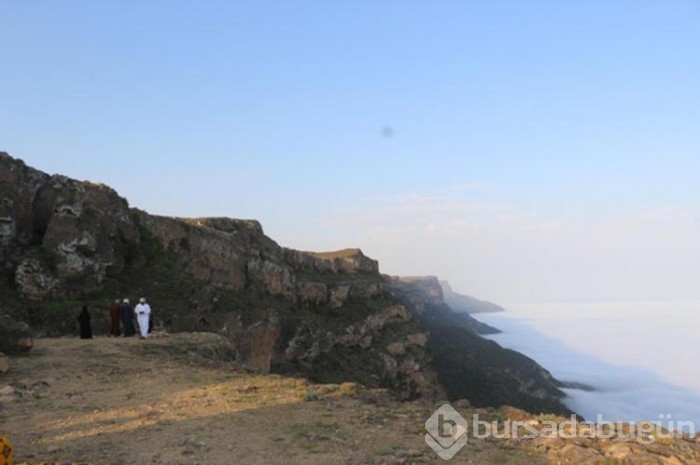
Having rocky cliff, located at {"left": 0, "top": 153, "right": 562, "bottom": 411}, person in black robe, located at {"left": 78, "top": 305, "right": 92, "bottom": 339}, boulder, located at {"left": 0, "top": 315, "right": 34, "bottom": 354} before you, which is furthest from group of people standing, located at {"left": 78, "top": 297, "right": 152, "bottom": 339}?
boulder, located at {"left": 0, "top": 315, "right": 34, "bottom": 354}

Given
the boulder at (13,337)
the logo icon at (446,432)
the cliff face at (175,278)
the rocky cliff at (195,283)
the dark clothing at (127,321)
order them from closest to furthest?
1. the logo icon at (446,432)
2. the boulder at (13,337)
3. the dark clothing at (127,321)
4. the cliff face at (175,278)
5. the rocky cliff at (195,283)

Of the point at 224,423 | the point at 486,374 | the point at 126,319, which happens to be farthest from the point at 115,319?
the point at 486,374

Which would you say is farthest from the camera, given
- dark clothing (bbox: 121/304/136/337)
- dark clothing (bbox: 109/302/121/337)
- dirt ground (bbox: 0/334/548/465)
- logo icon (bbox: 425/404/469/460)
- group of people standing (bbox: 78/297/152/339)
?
dark clothing (bbox: 109/302/121/337)

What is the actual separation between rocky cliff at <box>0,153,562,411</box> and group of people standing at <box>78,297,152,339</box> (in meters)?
2.93

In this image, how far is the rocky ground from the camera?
8297mm

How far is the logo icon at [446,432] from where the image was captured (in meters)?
8.63

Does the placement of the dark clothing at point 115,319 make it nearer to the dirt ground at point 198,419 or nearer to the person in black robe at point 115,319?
the person in black robe at point 115,319

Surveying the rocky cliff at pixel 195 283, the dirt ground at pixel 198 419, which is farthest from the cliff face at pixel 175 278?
the dirt ground at pixel 198 419

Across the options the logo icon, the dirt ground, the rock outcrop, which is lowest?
the rock outcrop

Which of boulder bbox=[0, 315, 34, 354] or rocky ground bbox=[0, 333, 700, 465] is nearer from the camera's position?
rocky ground bbox=[0, 333, 700, 465]

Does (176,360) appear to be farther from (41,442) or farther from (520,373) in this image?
(520,373)

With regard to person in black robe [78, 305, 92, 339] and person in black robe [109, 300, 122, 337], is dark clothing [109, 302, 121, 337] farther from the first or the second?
person in black robe [78, 305, 92, 339]

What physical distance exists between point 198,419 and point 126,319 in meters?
13.9

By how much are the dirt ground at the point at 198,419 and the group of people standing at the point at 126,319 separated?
472cm
